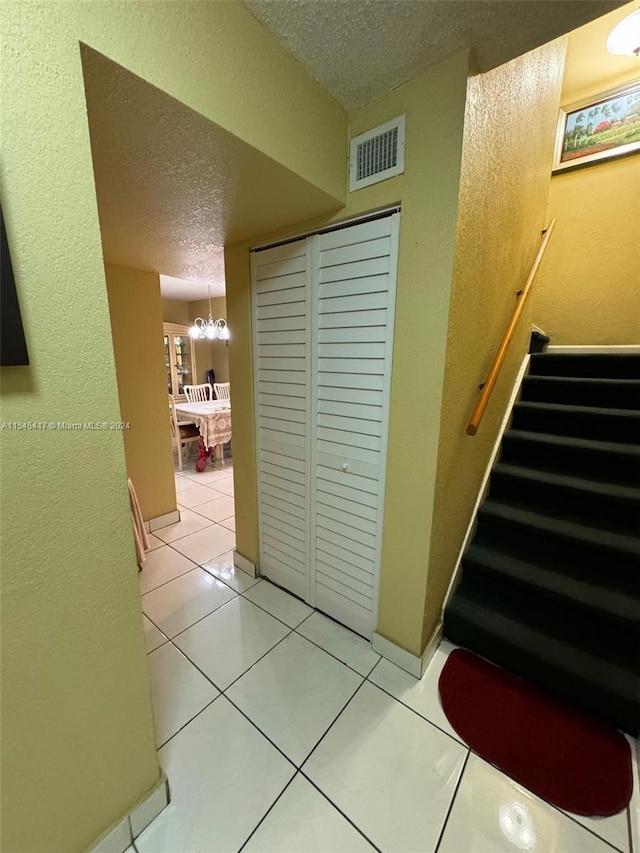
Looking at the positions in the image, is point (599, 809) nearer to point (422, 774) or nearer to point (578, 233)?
point (422, 774)

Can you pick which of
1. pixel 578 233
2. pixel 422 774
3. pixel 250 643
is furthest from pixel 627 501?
pixel 578 233

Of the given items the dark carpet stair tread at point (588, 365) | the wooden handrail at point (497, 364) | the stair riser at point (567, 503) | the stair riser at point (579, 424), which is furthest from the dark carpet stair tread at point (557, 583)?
the dark carpet stair tread at point (588, 365)

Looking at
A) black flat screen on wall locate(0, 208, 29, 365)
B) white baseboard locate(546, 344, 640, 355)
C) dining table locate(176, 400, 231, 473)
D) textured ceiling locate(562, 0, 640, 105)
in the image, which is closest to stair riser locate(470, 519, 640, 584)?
white baseboard locate(546, 344, 640, 355)

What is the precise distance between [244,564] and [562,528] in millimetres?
1805

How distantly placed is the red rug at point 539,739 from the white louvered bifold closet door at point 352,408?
48 cm

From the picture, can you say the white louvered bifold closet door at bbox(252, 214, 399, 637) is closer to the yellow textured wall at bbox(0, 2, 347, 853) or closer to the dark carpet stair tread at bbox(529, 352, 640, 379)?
the yellow textured wall at bbox(0, 2, 347, 853)

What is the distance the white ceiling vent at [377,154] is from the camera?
117cm

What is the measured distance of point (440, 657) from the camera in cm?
155

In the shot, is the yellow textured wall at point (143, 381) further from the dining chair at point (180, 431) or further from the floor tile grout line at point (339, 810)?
the floor tile grout line at point (339, 810)

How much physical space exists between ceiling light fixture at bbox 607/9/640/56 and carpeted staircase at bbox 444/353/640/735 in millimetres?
1804

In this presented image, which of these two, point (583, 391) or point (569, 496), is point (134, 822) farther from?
point (583, 391)

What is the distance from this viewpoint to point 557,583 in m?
1.48

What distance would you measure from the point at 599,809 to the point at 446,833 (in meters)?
0.49

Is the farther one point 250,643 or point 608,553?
point 250,643
